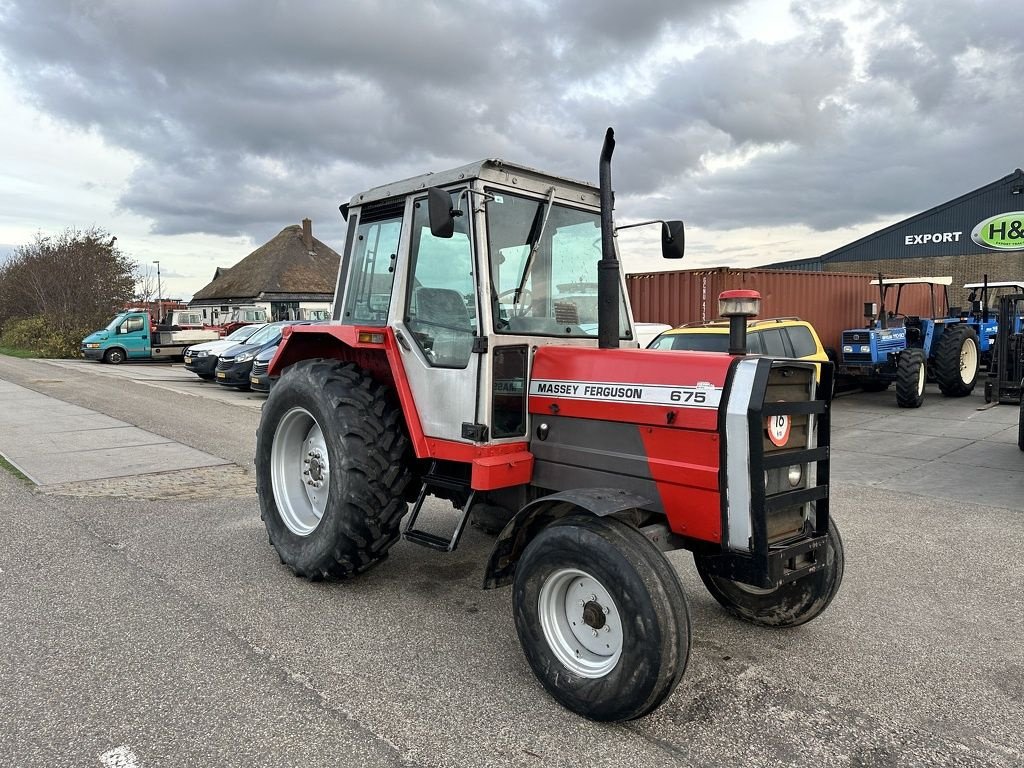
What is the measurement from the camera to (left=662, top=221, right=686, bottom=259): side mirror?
12.8 ft

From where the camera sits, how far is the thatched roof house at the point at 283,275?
4122 cm

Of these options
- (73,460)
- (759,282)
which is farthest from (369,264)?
(759,282)

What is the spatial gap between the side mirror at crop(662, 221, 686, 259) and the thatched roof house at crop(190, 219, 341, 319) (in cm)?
3634

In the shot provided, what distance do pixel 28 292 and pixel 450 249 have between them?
3709cm

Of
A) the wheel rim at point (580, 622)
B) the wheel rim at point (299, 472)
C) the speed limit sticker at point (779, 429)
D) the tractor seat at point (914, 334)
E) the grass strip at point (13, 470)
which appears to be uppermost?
the tractor seat at point (914, 334)

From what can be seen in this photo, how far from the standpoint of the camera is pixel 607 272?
352cm

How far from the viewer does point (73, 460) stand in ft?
26.0

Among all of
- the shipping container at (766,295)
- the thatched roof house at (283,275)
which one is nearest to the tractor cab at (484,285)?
the shipping container at (766,295)

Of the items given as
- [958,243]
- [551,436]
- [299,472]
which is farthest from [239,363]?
[958,243]

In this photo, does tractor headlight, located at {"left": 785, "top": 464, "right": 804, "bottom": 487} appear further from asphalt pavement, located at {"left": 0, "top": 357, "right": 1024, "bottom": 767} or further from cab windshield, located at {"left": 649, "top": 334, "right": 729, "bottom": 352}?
cab windshield, located at {"left": 649, "top": 334, "right": 729, "bottom": 352}

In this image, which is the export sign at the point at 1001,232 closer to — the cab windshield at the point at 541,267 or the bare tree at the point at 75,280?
the cab windshield at the point at 541,267

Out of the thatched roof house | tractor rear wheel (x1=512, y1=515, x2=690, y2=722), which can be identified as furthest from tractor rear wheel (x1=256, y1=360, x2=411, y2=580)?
the thatched roof house

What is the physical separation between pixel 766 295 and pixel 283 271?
34093 millimetres

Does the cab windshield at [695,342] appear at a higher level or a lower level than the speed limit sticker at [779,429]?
higher
